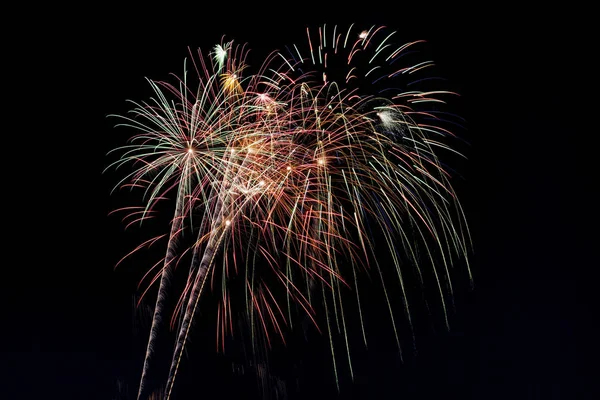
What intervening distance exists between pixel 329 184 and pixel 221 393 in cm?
1657

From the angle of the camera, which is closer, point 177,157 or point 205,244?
point 177,157

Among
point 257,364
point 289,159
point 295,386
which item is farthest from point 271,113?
point 295,386

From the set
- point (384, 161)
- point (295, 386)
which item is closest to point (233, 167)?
point (384, 161)

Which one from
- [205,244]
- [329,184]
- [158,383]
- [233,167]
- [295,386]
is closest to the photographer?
[329,184]

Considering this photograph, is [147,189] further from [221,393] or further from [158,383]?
[221,393]

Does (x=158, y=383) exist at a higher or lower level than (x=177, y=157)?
lower

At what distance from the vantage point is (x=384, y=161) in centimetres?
979

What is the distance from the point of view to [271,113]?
966 centimetres

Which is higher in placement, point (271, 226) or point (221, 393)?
point (271, 226)

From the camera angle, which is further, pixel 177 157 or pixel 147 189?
pixel 147 189

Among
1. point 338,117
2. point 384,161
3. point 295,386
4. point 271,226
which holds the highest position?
point 338,117

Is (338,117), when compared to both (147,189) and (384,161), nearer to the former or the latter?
(384,161)

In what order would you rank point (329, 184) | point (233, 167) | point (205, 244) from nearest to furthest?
point (329, 184)
point (233, 167)
point (205, 244)

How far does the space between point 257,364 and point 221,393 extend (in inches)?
78.2
